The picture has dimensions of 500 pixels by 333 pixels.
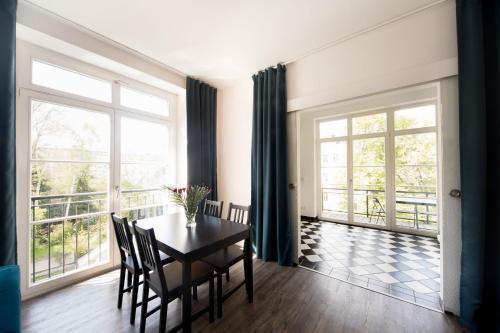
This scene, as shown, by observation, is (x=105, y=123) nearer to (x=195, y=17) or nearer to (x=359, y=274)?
(x=195, y=17)

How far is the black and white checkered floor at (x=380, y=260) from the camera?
2.11 metres

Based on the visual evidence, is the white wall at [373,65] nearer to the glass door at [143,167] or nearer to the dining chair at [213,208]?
the dining chair at [213,208]

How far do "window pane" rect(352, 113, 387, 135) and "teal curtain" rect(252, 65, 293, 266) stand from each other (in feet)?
8.59

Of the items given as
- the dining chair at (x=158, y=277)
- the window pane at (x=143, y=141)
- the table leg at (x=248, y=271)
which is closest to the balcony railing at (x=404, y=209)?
the table leg at (x=248, y=271)

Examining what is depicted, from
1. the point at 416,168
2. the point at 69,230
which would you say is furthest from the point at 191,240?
the point at 416,168

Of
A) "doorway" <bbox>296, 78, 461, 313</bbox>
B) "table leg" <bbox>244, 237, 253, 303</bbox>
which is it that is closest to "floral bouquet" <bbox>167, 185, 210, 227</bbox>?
"table leg" <bbox>244, 237, 253, 303</bbox>

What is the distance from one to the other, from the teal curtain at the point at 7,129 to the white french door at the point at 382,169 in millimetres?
5046

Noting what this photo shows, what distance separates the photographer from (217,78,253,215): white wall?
128 inches

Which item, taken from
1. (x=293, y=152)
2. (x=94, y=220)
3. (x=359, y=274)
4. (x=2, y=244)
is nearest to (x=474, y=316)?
(x=359, y=274)

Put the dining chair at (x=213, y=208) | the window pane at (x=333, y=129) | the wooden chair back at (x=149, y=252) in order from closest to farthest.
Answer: the wooden chair back at (x=149, y=252) → the dining chair at (x=213, y=208) → the window pane at (x=333, y=129)

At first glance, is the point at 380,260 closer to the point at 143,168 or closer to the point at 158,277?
the point at 158,277

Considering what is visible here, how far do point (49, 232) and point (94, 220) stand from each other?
1.36ft

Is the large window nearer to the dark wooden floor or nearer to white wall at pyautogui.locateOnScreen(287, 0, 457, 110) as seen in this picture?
the dark wooden floor

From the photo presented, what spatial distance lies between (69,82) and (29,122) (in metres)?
0.63
